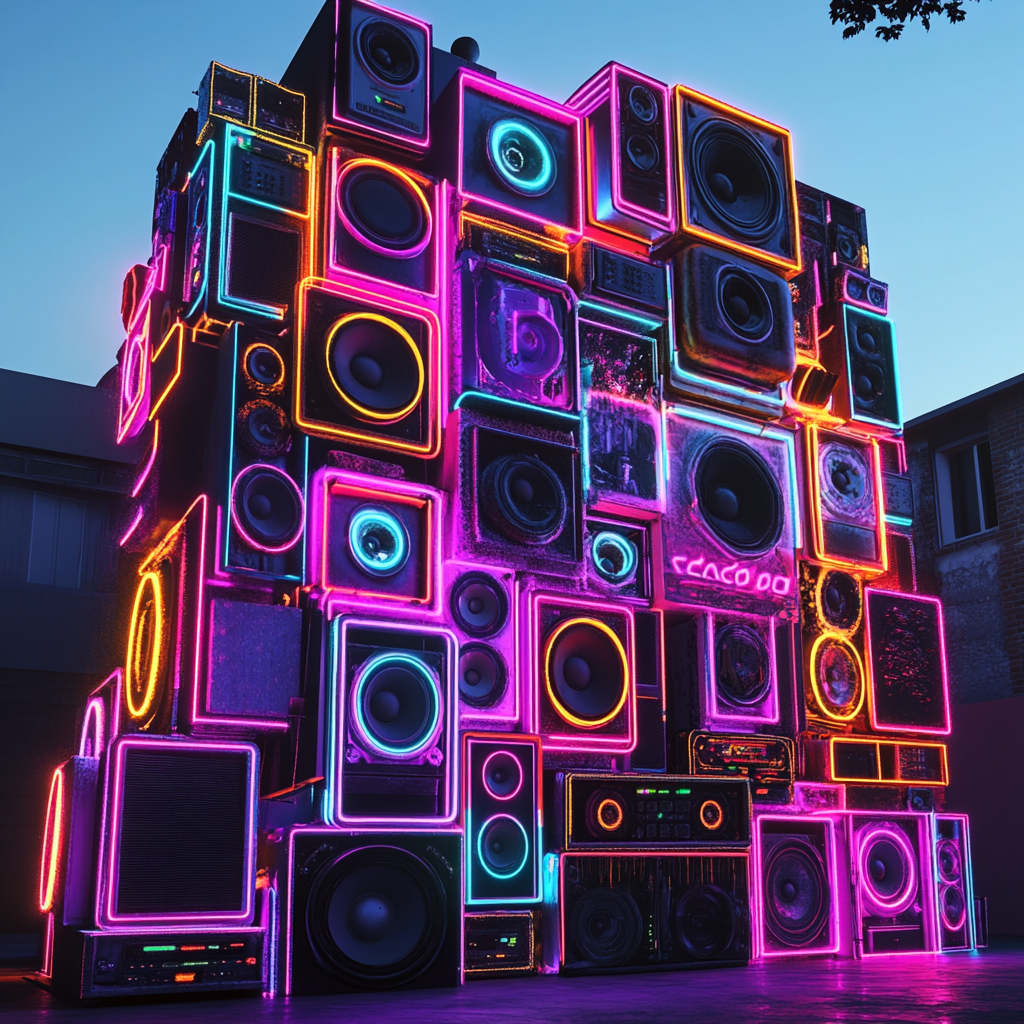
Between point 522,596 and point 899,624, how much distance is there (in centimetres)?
307

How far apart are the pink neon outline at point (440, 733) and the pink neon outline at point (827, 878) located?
2032 millimetres

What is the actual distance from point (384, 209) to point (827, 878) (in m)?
4.80

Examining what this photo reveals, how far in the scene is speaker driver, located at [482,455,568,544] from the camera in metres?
6.40

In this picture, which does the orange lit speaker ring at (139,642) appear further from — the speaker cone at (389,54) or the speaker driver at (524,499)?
the speaker cone at (389,54)

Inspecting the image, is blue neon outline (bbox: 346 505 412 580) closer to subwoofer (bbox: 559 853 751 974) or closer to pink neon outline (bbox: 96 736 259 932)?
pink neon outline (bbox: 96 736 259 932)

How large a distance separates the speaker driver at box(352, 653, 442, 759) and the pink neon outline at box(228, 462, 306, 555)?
75 cm

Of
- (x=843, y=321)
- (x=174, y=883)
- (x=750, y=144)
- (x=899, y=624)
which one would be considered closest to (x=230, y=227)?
(x=174, y=883)

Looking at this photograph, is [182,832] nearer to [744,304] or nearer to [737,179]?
[744,304]

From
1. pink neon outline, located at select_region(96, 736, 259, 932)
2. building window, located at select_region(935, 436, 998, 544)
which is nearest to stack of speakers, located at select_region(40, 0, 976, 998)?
pink neon outline, located at select_region(96, 736, 259, 932)

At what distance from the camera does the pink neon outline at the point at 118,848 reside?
15.4 ft

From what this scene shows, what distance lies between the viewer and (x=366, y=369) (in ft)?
20.8

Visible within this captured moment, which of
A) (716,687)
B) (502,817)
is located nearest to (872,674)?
(716,687)

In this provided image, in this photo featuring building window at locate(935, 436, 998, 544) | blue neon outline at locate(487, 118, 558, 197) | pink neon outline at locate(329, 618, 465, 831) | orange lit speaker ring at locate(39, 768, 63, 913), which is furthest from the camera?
building window at locate(935, 436, 998, 544)

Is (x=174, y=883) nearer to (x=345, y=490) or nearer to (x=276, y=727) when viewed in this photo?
(x=276, y=727)
